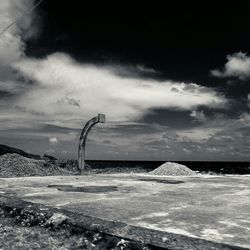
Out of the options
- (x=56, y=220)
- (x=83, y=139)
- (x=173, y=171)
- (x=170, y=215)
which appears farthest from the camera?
(x=173, y=171)

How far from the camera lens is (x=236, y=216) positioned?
137 inches

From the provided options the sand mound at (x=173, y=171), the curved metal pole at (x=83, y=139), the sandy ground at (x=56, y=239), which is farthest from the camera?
the sand mound at (x=173, y=171)

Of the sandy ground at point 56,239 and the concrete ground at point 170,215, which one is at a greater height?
the concrete ground at point 170,215

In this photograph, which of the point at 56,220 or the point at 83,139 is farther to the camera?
the point at 83,139

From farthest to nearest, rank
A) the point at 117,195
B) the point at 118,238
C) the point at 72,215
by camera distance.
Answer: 1. the point at 117,195
2. the point at 72,215
3. the point at 118,238

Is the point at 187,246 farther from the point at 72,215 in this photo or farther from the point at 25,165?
the point at 25,165

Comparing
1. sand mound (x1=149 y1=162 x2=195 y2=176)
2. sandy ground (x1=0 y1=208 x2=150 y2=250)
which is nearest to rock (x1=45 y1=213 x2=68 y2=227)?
sandy ground (x1=0 y1=208 x2=150 y2=250)

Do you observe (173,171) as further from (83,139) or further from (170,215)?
(170,215)

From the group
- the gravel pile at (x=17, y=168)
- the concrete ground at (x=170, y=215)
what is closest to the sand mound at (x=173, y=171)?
the gravel pile at (x=17, y=168)

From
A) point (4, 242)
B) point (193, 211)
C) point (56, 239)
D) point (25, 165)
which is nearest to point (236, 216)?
point (193, 211)

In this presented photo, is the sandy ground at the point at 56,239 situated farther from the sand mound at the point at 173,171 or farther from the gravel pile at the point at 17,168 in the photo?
the gravel pile at the point at 17,168

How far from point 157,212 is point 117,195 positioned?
1494 mm

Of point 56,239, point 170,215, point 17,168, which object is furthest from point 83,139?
point 56,239

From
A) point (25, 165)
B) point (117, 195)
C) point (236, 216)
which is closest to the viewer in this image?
point (236, 216)
